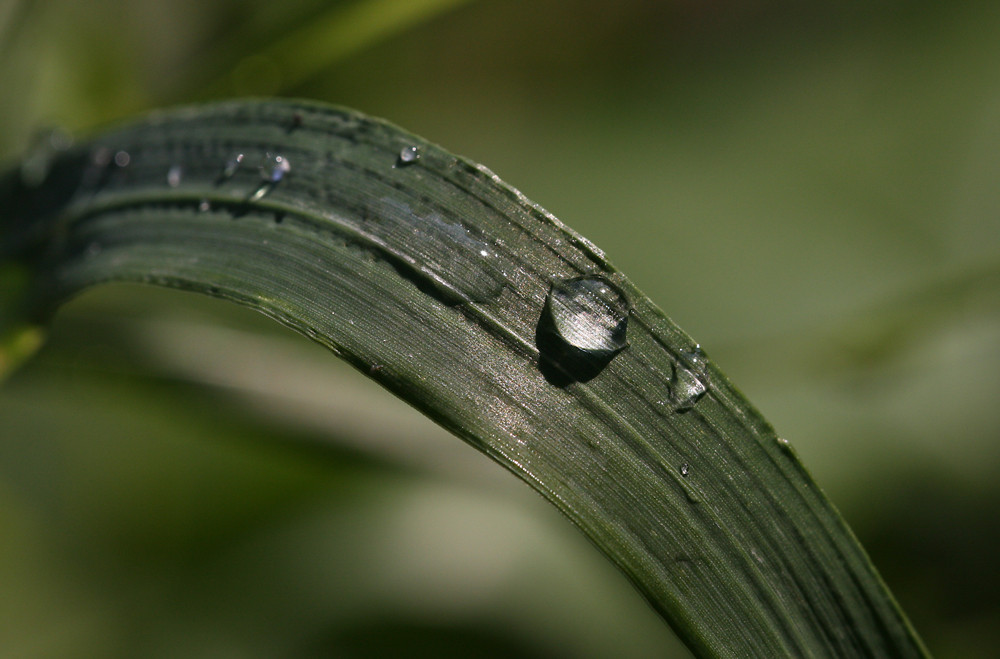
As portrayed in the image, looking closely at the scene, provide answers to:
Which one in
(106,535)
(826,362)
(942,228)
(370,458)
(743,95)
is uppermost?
(743,95)

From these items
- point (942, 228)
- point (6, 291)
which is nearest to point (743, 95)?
point (942, 228)

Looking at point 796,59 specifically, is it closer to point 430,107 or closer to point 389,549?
point 430,107

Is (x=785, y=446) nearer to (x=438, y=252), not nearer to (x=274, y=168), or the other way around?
(x=438, y=252)

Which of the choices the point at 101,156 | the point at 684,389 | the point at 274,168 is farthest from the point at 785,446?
the point at 101,156

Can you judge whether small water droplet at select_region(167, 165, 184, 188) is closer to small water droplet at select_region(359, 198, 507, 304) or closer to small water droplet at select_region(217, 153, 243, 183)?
small water droplet at select_region(217, 153, 243, 183)

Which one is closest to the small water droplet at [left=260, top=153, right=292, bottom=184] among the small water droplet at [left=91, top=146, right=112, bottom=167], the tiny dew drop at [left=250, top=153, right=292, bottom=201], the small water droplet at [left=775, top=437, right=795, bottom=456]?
the tiny dew drop at [left=250, top=153, right=292, bottom=201]
